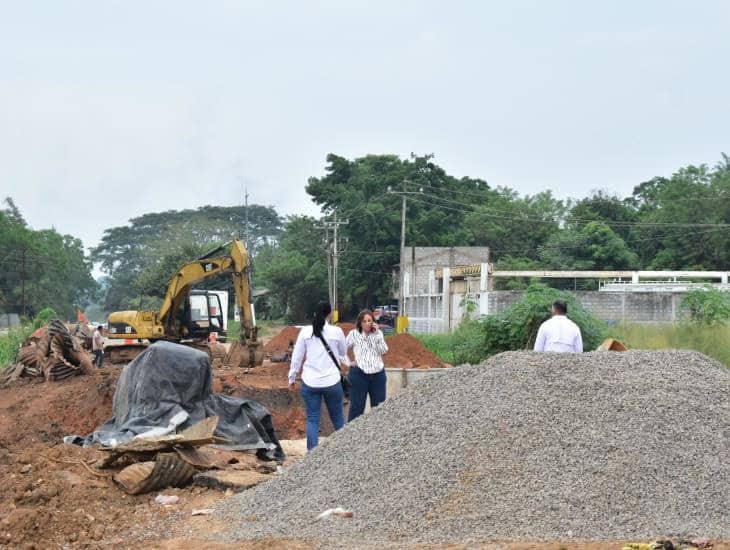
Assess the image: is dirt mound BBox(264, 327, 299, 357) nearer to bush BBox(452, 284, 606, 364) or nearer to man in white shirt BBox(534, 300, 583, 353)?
bush BBox(452, 284, 606, 364)

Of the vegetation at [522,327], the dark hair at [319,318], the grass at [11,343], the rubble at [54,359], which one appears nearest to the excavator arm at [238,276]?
the rubble at [54,359]

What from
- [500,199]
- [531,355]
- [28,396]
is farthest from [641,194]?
[531,355]

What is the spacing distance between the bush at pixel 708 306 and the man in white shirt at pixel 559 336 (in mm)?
10566

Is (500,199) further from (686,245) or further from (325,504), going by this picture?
(325,504)

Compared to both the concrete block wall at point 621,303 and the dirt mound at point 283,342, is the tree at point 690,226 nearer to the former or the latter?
the concrete block wall at point 621,303

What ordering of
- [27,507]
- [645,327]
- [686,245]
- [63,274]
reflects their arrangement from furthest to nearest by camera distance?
[63,274], [686,245], [645,327], [27,507]

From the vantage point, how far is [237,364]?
21.5m

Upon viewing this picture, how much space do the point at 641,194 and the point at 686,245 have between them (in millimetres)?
13780

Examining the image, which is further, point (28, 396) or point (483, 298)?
point (483, 298)

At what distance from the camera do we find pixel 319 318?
936 centimetres

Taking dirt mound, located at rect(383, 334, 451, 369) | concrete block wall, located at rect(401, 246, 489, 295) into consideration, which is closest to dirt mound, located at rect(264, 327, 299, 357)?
dirt mound, located at rect(383, 334, 451, 369)

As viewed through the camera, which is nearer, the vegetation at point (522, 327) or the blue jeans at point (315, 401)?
the blue jeans at point (315, 401)

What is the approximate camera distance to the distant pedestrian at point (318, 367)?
9.29m

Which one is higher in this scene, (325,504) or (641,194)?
(641,194)
